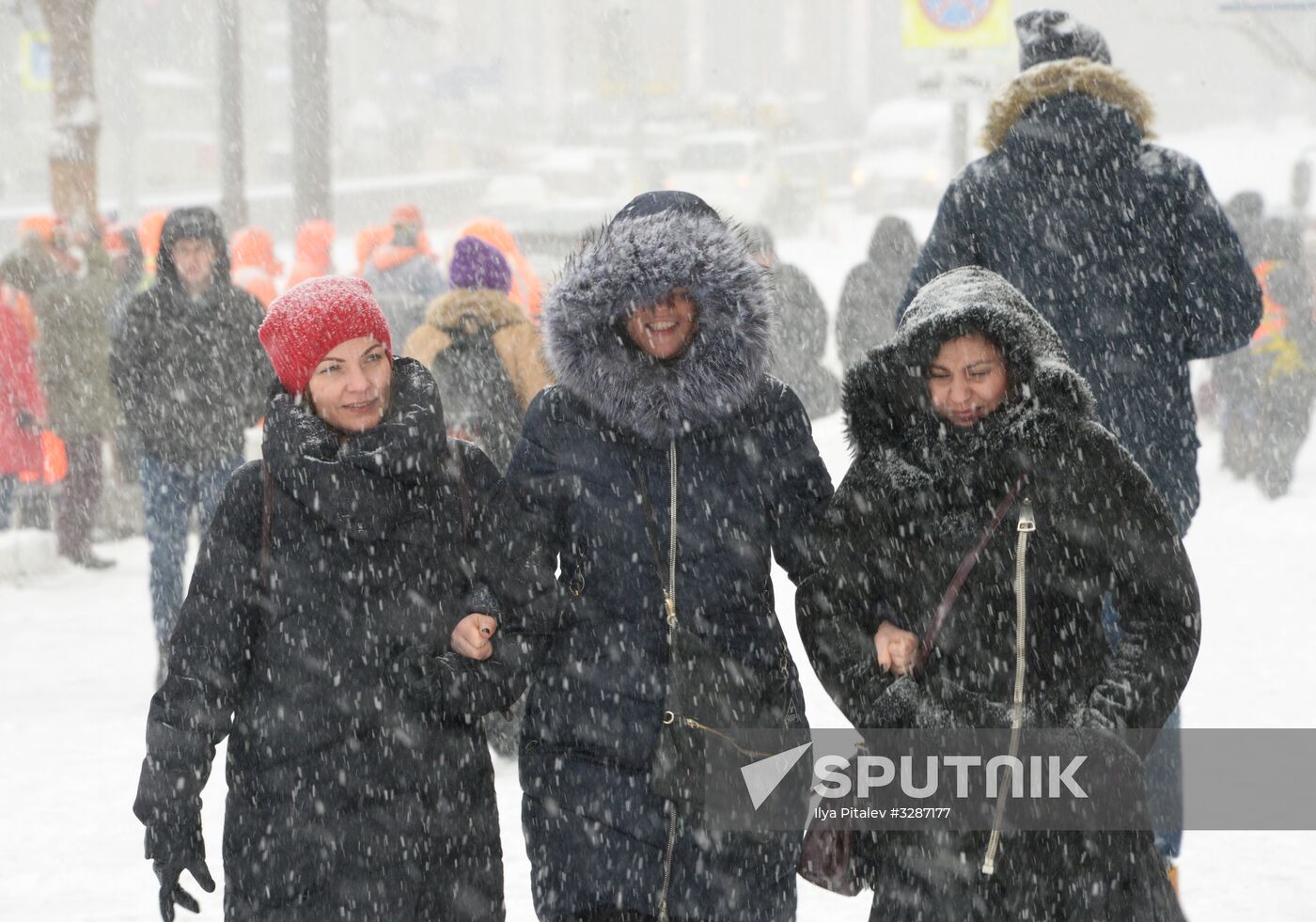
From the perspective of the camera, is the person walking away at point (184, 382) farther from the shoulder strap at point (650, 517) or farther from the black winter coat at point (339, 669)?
the shoulder strap at point (650, 517)

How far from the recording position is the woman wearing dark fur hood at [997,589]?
268cm

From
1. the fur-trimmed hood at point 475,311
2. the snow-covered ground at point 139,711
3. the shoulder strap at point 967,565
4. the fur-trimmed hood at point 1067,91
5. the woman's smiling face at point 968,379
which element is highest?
the fur-trimmed hood at point 1067,91

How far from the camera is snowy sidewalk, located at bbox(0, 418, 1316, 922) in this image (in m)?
4.47

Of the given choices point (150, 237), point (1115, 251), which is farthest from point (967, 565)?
point (150, 237)

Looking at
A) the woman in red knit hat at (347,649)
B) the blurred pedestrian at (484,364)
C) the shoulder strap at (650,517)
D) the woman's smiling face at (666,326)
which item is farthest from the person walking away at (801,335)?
the woman in red knit hat at (347,649)

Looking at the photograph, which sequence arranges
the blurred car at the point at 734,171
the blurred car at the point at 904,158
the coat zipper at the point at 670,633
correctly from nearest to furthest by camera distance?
the coat zipper at the point at 670,633 → the blurred car at the point at 734,171 → the blurred car at the point at 904,158

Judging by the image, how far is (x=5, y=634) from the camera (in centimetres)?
794

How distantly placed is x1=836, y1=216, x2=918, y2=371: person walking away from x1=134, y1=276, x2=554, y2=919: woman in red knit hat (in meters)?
7.56

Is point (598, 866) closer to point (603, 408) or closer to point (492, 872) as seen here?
point (492, 872)

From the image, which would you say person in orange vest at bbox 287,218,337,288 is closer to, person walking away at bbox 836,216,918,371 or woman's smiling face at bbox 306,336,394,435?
person walking away at bbox 836,216,918,371

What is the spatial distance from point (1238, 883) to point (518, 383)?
2596 mm

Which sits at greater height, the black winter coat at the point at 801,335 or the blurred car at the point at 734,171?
Result: the blurred car at the point at 734,171

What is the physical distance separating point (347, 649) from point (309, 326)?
0.56m

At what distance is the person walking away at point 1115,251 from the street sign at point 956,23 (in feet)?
27.3
